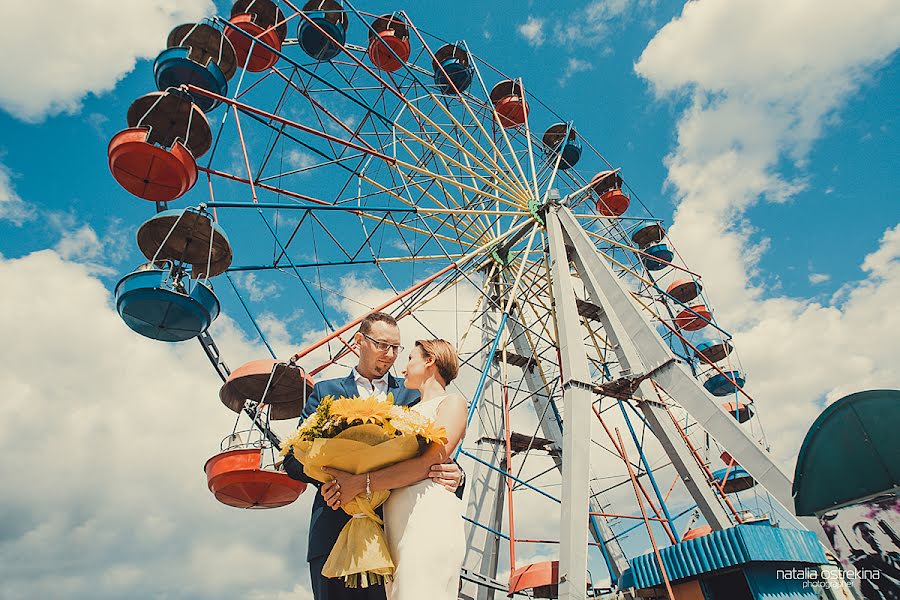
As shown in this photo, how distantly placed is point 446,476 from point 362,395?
599 millimetres

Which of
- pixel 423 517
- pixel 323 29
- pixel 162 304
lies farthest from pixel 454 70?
pixel 423 517

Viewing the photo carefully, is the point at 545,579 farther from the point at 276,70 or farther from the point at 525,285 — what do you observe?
the point at 276,70

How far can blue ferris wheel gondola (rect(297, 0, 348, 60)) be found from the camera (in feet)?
35.6

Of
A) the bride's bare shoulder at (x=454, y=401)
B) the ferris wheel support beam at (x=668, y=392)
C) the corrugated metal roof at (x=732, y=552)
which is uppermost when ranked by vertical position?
the ferris wheel support beam at (x=668, y=392)

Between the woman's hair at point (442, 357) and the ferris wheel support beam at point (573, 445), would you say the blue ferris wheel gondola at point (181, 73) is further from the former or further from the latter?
the woman's hair at point (442, 357)

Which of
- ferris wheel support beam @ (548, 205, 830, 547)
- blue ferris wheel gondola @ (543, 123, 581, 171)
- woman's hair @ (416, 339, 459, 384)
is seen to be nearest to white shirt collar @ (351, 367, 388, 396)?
woman's hair @ (416, 339, 459, 384)

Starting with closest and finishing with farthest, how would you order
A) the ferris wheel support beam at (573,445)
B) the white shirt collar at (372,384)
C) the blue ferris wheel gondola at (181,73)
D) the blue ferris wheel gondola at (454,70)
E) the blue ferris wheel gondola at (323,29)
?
the white shirt collar at (372,384), the ferris wheel support beam at (573,445), the blue ferris wheel gondola at (181,73), the blue ferris wheel gondola at (323,29), the blue ferris wheel gondola at (454,70)

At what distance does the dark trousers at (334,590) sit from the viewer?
1.96 meters

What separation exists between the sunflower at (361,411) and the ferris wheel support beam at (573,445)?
15.9 feet

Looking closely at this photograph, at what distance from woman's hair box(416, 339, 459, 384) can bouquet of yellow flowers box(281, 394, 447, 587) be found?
0.46m

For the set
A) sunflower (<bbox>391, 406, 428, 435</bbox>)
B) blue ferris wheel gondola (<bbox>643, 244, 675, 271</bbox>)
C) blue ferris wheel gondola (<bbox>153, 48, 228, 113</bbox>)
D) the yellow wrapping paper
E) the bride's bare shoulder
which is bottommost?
the yellow wrapping paper

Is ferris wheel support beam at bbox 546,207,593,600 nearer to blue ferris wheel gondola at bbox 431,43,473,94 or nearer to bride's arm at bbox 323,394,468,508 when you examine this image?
bride's arm at bbox 323,394,468,508

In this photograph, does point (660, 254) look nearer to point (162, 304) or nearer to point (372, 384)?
point (162, 304)

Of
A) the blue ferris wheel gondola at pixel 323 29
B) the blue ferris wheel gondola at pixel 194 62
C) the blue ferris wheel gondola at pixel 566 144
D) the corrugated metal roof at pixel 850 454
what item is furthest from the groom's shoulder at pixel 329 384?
the blue ferris wheel gondola at pixel 566 144
